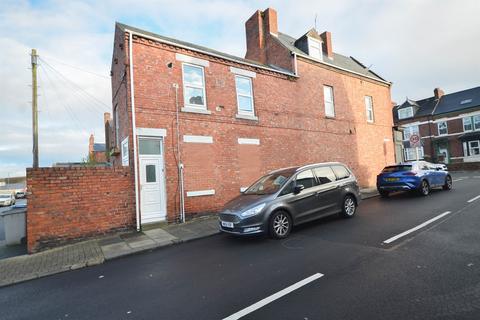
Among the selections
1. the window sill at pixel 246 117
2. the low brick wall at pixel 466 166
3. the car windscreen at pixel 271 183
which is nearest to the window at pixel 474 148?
the low brick wall at pixel 466 166

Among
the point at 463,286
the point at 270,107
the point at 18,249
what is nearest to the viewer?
the point at 463,286

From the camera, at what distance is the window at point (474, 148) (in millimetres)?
32438

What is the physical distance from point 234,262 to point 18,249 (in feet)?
22.1

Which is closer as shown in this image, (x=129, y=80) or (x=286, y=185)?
(x=286, y=185)

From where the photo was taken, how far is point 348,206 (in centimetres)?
798

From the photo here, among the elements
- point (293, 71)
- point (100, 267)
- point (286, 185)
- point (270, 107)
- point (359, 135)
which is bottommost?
point (100, 267)

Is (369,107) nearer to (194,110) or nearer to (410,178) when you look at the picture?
(410,178)

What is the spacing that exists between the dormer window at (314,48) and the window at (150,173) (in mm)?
11797

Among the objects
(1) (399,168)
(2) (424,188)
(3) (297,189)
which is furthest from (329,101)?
(3) (297,189)

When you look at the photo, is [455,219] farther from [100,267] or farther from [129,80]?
[129,80]

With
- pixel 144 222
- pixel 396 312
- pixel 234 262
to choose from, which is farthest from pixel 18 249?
pixel 396 312

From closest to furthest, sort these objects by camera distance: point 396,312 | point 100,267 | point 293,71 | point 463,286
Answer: point 396,312 < point 463,286 < point 100,267 < point 293,71

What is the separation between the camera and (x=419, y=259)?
4352mm

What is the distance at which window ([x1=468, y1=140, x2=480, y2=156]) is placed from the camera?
32.4 m
